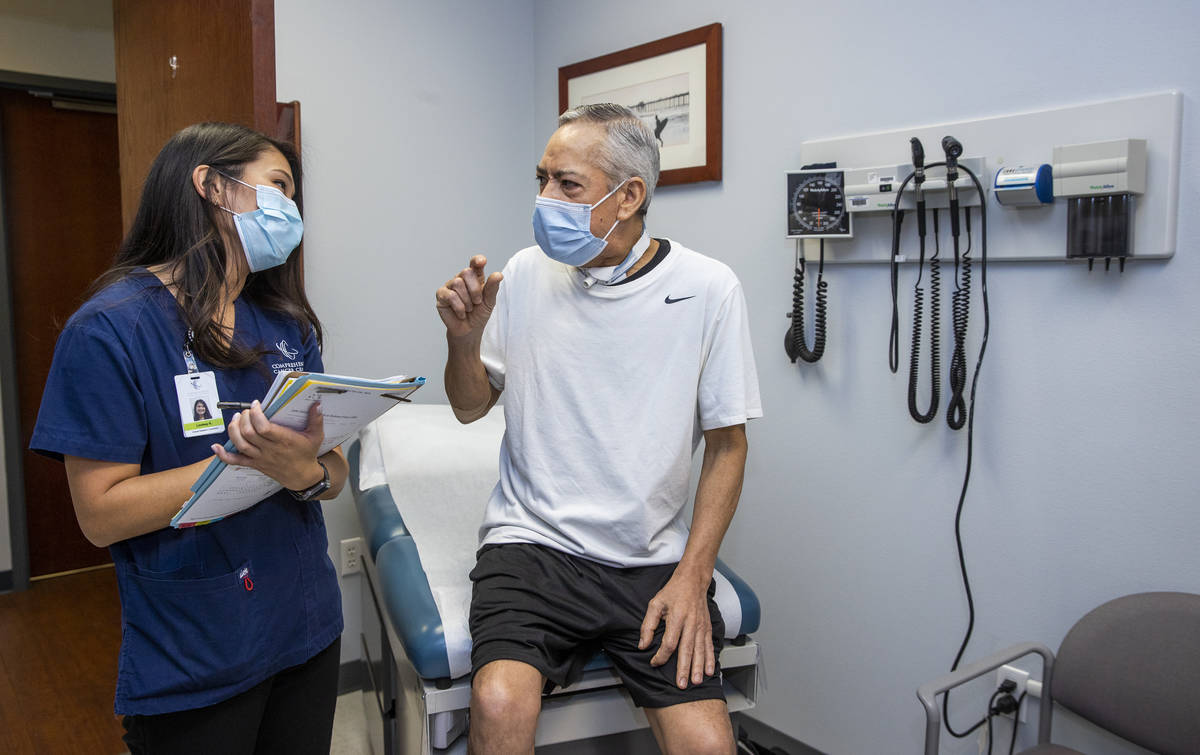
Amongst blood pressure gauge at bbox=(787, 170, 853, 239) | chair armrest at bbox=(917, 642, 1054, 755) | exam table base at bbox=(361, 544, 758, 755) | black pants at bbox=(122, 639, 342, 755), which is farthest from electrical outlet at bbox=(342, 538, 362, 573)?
chair armrest at bbox=(917, 642, 1054, 755)

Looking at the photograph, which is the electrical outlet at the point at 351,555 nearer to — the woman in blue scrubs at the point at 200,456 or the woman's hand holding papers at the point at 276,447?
the woman in blue scrubs at the point at 200,456

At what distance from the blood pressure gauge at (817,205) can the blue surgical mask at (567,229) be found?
22.8 inches

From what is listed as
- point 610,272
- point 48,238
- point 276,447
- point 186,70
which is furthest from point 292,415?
point 48,238

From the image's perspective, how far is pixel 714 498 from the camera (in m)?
1.58

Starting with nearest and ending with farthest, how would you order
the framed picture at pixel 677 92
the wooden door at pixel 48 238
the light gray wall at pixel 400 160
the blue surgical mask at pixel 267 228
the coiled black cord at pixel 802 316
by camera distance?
1. the blue surgical mask at pixel 267 228
2. the coiled black cord at pixel 802 316
3. the framed picture at pixel 677 92
4. the light gray wall at pixel 400 160
5. the wooden door at pixel 48 238

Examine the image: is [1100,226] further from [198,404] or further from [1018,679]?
[198,404]

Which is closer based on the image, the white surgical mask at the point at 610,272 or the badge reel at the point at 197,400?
the badge reel at the point at 197,400

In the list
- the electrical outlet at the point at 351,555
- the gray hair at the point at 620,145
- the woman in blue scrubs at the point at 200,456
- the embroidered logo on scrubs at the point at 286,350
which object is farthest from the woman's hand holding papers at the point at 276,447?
the electrical outlet at the point at 351,555

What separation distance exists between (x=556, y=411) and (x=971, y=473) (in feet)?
3.01

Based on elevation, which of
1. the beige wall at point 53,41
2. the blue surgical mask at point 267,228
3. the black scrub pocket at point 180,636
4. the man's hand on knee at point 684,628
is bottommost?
the man's hand on knee at point 684,628

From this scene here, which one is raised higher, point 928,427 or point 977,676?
point 928,427

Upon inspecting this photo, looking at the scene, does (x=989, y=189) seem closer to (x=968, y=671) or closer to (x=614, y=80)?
(x=968, y=671)

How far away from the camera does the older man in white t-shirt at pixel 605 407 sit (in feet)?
4.77

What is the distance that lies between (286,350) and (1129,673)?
1549mm
